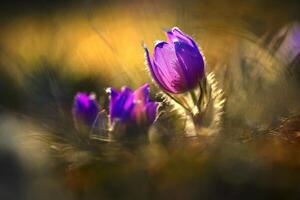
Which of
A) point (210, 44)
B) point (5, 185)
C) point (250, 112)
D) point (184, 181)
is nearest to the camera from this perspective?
point (184, 181)

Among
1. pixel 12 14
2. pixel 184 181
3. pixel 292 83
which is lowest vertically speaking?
pixel 184 181

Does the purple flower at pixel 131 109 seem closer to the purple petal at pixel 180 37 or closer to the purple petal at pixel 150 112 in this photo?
the purple petal at pixel 150 112

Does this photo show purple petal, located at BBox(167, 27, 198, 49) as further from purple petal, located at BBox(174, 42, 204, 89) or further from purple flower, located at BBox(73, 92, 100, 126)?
purple flower, located at BBox(73, 92, 100, 126)

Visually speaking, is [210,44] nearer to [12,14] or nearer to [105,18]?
Answer: [105,18]

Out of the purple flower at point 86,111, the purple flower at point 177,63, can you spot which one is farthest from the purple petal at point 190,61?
the purple flower at point 86,111

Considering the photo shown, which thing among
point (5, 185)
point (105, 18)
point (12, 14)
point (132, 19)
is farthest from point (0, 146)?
point (12, 14)

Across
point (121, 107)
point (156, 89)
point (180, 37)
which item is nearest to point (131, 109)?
point (121, 107)
